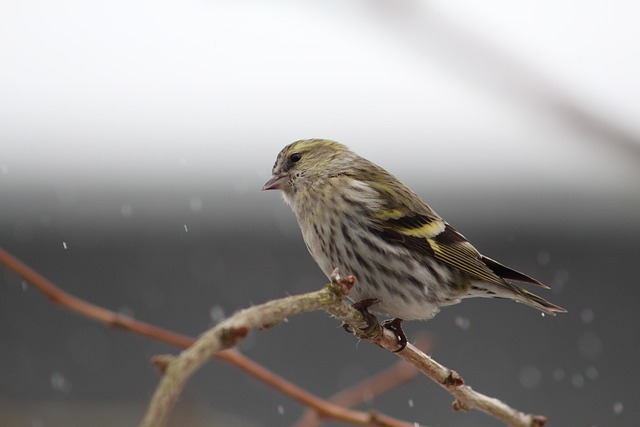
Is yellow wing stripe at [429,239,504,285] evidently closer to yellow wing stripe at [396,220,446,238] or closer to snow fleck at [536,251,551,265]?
yellow wing stripe at [396,220,446,238]

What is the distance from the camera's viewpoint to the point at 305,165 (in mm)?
2834

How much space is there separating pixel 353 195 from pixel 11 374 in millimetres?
3292

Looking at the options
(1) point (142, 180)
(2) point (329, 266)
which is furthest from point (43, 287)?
(1) point (142, 180)

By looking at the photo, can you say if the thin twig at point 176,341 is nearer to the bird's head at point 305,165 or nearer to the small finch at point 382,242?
the small finch at point 382,242

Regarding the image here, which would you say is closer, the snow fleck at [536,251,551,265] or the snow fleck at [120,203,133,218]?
the snow fleck at [536,251,551,265]

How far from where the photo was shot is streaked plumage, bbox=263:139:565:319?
2.53 metres

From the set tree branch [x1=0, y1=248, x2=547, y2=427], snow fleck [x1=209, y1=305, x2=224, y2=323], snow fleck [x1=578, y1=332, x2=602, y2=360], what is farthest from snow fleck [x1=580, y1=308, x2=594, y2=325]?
tree branch [x1=0, y1=248, x2=547, y2=427]

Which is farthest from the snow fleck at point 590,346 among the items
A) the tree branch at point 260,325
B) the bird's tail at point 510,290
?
the tree branch at point 260,325

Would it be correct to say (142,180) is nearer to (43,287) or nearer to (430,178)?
(430,178)

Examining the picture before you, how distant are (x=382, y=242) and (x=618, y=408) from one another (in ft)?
9.36

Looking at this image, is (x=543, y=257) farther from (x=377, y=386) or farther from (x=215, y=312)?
(x=377, y=386)

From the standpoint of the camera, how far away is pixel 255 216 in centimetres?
566

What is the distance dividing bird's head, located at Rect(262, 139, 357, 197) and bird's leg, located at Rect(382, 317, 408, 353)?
554 mm

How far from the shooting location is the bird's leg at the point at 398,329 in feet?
6.95
